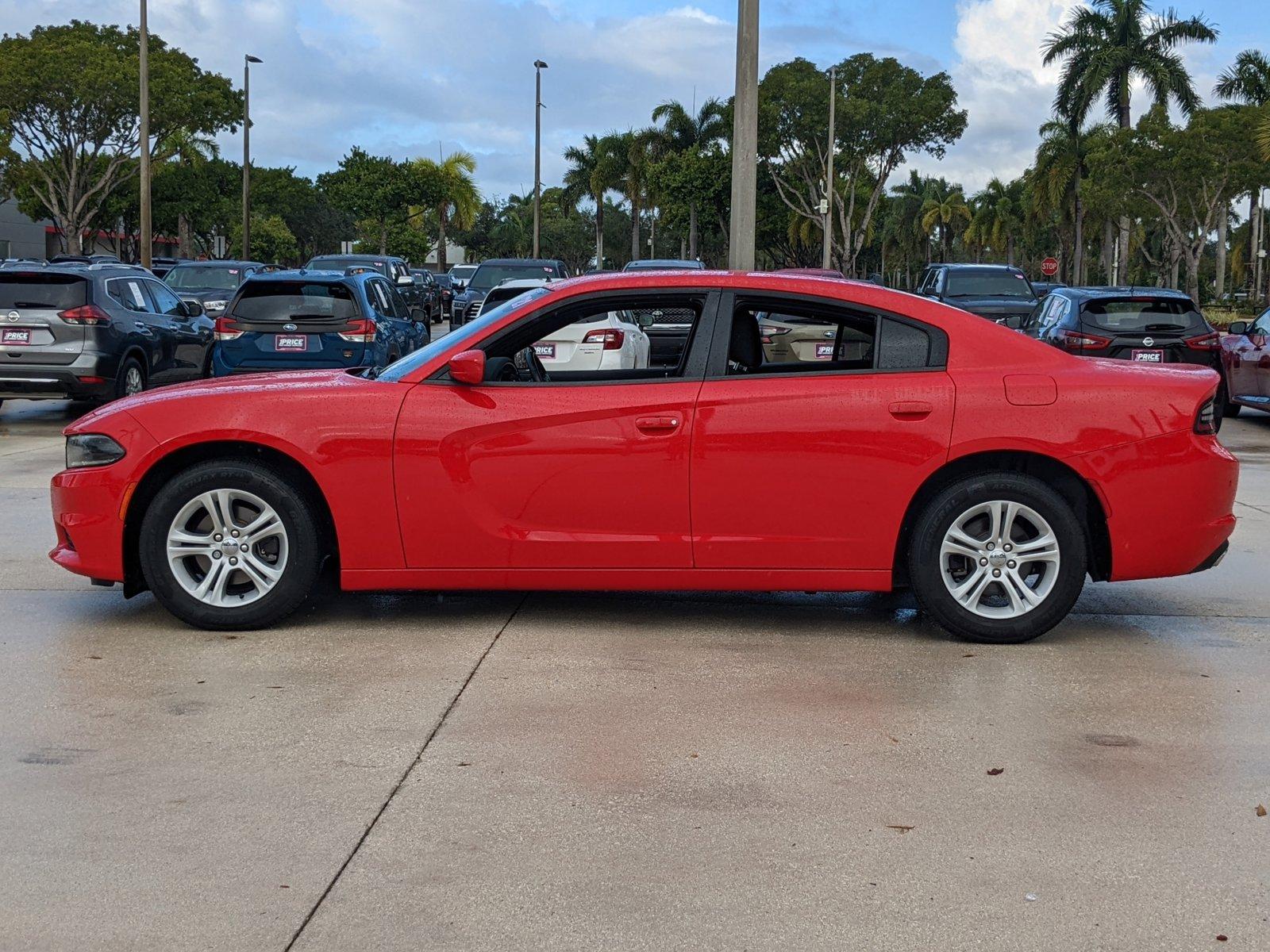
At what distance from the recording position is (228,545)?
6.48 m

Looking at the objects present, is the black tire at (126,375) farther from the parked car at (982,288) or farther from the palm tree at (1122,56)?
the palm tree at (1122,56)

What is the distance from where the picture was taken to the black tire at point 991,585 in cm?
Result: 632

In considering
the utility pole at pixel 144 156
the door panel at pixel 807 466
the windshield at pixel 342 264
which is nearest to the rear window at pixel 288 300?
the door panel at pixel 807 466

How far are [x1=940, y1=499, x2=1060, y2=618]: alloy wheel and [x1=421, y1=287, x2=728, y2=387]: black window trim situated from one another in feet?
4.24

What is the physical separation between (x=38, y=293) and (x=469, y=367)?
10611 millimetres

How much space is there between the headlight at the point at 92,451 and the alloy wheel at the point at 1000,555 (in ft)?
11.7

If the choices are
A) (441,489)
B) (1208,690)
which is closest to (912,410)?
(1208,690)

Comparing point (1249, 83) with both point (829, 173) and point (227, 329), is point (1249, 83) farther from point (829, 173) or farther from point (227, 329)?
point (227, 329)

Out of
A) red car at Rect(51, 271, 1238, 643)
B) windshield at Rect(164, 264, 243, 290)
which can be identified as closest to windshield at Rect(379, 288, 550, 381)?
red car at Rect(51, 271, 1238, 643)

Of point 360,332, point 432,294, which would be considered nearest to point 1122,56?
point 432,294

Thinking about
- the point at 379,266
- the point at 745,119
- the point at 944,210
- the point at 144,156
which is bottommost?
the point at 379,266

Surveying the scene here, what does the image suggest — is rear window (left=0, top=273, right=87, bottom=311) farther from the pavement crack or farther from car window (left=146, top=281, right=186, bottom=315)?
the pavement crack

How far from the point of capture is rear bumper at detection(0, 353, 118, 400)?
1512 centimetres

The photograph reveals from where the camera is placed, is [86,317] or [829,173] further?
[829,173]
